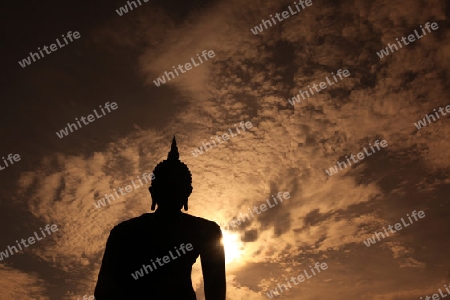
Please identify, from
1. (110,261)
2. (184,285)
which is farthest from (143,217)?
(184,285)

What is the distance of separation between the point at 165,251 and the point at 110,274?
28.0 inches

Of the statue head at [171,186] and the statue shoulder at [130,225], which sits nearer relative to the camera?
the statue shoulder at [130,225]

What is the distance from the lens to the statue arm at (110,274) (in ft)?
15.6

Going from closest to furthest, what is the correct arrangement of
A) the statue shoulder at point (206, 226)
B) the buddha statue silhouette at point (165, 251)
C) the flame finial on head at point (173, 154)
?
the buddha statue silhouette at point (165, 251) → the statue shoulder at point (206, 226) → the flame finial on head at point (173, 154)

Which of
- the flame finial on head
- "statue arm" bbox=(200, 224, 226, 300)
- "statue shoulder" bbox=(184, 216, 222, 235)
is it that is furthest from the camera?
the flame finial on head

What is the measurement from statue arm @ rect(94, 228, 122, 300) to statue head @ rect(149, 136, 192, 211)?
80 cm

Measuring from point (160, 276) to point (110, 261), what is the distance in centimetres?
63

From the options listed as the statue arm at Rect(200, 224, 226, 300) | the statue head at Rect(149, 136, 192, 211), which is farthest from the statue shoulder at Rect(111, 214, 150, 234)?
the statue arm at Rect(200, 224, 226, 300)

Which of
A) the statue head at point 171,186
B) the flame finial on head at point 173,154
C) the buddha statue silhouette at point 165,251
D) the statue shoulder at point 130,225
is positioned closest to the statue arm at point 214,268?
the buddha statue silhouette at point 165,251

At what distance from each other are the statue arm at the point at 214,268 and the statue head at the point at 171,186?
66cm

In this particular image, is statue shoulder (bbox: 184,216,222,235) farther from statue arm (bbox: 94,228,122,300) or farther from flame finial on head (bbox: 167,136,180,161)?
statue arm (bbox: 94,228,122,300)

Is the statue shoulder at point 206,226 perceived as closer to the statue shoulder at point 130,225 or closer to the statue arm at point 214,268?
the statue arm at point 214,268

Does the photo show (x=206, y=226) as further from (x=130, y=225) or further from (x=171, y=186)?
(x=130, y=225)

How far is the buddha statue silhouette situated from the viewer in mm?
4859
